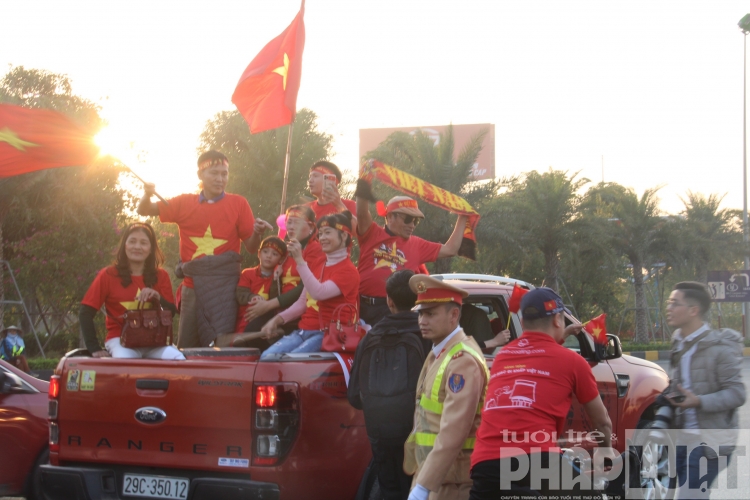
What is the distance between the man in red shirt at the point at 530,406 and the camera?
132 inches

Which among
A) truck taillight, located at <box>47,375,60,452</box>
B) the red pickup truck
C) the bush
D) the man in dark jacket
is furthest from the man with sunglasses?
the bush

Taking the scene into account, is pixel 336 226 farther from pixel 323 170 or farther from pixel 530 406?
pixel 530 406

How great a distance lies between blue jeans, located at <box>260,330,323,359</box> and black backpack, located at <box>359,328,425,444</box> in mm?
1180

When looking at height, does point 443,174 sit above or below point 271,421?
above

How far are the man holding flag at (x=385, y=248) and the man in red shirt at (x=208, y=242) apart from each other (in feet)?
2.48

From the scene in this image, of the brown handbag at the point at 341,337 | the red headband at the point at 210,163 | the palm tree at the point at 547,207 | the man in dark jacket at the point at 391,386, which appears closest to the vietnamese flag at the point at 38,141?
the red headband at the point at 210,163

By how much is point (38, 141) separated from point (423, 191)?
302cm

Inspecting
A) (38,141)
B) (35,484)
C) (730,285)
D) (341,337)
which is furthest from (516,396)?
(730,285)

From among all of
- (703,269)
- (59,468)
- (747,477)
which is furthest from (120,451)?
(703,269)

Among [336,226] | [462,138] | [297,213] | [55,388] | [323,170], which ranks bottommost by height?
[55,388]

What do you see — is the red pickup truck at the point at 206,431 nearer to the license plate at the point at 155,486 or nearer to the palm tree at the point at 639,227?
the license plate at the point at 155,486

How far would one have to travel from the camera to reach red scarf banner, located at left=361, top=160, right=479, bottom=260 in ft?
20.4

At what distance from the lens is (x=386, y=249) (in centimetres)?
627

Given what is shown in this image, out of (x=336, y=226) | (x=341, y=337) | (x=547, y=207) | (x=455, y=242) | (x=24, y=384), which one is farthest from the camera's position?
(x=547, y=207)
